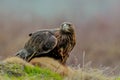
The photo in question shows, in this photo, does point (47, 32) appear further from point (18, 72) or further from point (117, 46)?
point (117, 46)

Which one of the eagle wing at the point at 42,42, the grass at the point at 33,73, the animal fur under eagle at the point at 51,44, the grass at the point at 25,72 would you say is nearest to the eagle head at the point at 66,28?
the animal fur under eagle at the point at 51,44

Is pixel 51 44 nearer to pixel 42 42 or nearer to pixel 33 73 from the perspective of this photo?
pixel 42 42

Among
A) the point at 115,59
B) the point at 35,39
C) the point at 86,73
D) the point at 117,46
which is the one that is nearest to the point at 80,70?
the point at 86,73

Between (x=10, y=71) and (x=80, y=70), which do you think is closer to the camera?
(x=10, y=71)

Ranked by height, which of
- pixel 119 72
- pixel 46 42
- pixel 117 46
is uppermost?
pixel 46 42

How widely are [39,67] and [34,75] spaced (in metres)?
0.61

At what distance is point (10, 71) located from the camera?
46.7ft

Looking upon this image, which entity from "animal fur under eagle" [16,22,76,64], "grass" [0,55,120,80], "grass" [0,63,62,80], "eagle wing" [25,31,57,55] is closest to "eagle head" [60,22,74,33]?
"animal fur under eagle" [16,22,76,64]

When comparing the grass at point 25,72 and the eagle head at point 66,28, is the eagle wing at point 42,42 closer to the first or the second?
the eagle head at point 66,28

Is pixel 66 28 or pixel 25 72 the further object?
pixel 66 28

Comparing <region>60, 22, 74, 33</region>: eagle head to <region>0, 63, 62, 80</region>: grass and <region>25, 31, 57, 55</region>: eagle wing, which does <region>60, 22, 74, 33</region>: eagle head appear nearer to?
<region>25, 31, 57, 55</region>: eagle wing

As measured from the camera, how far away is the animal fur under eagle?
1498 cm

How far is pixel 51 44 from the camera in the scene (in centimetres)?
1489

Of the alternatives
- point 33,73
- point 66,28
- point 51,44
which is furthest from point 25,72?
point 66,28
